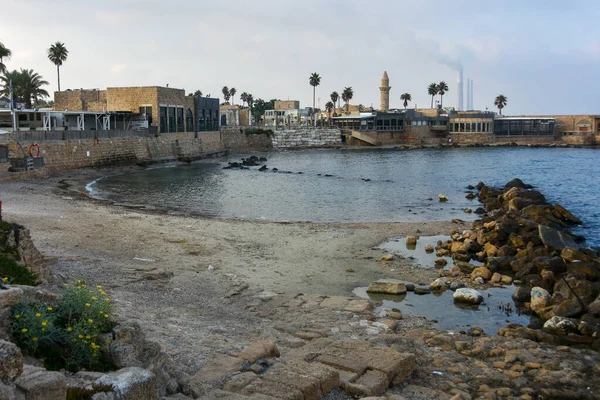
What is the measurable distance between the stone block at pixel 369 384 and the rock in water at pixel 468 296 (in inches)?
297

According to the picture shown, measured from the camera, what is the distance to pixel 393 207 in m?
40.1

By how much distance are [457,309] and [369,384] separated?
298 inches

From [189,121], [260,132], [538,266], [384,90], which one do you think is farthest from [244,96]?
[538,266]

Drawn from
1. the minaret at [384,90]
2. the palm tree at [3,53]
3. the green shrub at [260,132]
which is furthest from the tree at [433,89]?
the palm tree at [3,53]

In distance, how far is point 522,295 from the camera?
17.1 meters

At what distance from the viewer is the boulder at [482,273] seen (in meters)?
19.6

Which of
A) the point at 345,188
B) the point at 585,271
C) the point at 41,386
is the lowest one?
the point at 585,271

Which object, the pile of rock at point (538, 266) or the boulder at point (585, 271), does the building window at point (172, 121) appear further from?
the boulder at point (585, 271)

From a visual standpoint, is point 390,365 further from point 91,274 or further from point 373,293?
point 91,274

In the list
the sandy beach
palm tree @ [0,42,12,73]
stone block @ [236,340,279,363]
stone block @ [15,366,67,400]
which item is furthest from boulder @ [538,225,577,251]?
palm tree @ [0,42,12,73]

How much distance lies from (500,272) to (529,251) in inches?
85.7

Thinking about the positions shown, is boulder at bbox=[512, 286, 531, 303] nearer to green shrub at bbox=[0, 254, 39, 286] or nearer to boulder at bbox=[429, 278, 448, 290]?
boulder at bbox=[429, 278, 448, 290]

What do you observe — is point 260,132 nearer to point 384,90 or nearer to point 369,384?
point 384,90

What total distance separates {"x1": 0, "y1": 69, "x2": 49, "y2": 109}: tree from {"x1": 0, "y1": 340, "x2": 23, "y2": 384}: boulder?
72239 mm
